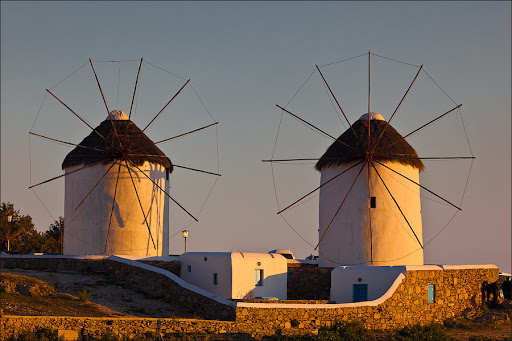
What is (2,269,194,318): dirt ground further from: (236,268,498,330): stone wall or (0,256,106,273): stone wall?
(236,268,498,330): stone wall

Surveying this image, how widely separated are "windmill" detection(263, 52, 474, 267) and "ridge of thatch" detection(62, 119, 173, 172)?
19.5 feet

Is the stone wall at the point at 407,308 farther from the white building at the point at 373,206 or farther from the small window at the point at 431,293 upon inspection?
the white building at the point at 373,206

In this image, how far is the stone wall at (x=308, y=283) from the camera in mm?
35312

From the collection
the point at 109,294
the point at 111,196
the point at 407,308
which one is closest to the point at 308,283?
the point at 407,308

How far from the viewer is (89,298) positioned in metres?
29.9

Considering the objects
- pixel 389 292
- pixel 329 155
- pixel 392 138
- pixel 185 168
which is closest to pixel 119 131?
pixel 185 168

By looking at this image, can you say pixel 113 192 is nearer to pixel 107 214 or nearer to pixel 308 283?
pixel 107 214

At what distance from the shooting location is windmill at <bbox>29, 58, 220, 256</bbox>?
3712 cm

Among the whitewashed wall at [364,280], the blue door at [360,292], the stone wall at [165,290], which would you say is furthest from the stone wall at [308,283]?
the stone wall at [165,290]

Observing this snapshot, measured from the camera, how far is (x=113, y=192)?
122 ft

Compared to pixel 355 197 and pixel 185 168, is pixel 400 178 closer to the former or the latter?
pixel 355 197

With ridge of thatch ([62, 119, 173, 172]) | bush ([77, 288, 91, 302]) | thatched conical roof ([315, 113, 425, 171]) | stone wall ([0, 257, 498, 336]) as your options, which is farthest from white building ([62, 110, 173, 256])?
thatched conical roof ([315, 113, 425, 171])

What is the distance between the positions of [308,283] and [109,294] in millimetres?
8763

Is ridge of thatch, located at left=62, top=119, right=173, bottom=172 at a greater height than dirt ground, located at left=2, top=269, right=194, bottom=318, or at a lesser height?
greater
